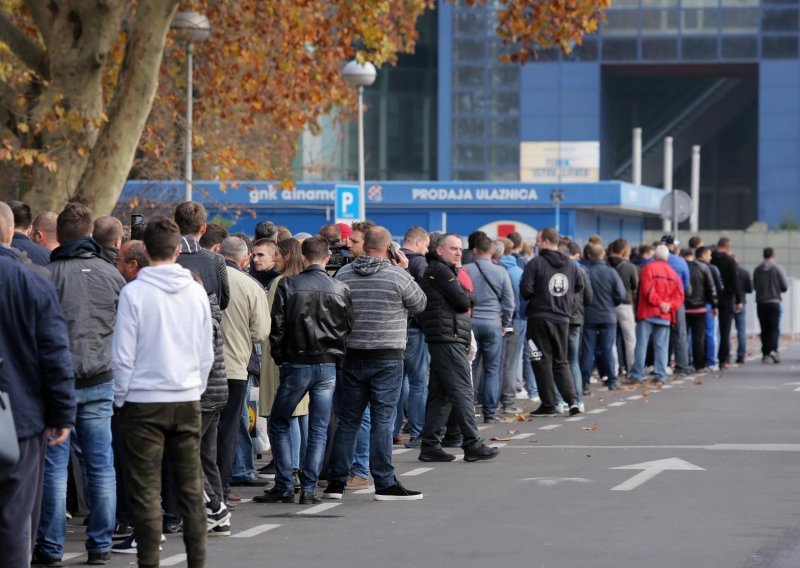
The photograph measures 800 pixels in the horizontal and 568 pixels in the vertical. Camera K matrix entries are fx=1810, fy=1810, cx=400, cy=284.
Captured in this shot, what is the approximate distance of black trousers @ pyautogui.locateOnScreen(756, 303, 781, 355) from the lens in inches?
1141

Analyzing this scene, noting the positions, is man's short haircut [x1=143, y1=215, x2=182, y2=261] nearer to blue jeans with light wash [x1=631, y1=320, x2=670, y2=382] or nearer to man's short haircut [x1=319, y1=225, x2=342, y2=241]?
man's short haircut [x1=319, y1=225, x2=342, y2=241]

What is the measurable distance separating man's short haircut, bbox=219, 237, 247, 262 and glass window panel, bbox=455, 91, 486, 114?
64.6 meters

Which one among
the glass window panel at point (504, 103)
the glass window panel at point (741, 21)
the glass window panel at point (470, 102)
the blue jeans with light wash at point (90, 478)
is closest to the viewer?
the blue jeans with light wash at point (90, 478)

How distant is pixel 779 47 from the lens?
74500mm

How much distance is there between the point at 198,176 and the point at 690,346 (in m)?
19.1

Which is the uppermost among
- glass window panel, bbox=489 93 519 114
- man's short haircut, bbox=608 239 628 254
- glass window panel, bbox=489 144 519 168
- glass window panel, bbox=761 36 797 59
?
glass window panel, bbox=761 36 797 59

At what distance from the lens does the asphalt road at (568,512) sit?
9.45 m

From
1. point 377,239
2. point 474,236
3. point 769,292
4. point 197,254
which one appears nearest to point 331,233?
point 377,239

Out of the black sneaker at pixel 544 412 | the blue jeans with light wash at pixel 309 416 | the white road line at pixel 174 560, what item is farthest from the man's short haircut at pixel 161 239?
the black sneaker at pixel 544 412

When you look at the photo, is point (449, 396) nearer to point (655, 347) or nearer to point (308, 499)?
point (308, 499)

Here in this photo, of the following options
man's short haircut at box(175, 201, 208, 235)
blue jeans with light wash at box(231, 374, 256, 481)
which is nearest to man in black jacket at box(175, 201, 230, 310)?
man's short haircut at box(175, 201, 208, 235)

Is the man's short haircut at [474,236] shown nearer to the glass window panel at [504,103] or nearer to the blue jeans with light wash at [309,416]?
the blue jeans with light wash at [309,416]

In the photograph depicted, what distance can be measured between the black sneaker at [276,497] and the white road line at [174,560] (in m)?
2.30

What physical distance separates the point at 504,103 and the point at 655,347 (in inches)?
2114
